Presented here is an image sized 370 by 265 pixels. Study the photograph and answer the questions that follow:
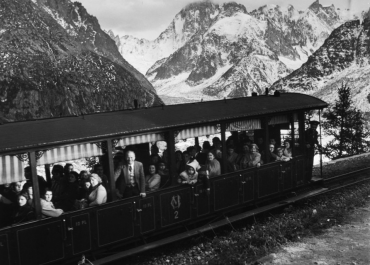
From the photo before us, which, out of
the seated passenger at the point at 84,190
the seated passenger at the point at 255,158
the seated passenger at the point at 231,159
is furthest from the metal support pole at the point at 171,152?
the seated passenger at the point at 255,158

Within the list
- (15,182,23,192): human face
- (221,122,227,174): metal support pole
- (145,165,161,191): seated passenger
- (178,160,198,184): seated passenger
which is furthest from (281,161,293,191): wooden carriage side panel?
(15,182,23,192): human face

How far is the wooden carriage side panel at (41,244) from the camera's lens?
701 cm

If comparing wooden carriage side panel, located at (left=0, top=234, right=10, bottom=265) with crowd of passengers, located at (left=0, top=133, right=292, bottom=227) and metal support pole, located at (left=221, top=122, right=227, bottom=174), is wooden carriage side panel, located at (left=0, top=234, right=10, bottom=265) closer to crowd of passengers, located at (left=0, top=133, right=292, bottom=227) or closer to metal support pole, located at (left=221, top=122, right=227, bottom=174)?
crowd of passengers, located at (left=0, top=133, right=292, bottom=227)

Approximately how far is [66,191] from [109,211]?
0.98 meters

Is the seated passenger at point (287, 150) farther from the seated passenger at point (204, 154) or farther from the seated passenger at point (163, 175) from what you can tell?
the seated passenger at point (163, 175)

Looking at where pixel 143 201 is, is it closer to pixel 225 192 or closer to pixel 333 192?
pixel 225 192

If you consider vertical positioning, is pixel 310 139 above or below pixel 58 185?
above

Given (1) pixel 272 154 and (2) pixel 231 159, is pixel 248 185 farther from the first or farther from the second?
(1) pixel 272 154

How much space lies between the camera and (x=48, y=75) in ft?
325

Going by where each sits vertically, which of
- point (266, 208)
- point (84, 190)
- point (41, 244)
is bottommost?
point (266, 208)

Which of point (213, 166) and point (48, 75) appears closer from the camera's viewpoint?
point (213, 166)

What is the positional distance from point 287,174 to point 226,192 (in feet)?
8.34

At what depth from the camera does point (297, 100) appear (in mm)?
12422

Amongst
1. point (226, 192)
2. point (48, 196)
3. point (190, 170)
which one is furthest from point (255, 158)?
point (48, 196)
